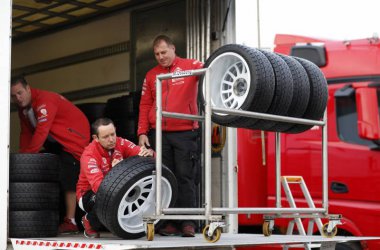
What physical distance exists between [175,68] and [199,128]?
807mm

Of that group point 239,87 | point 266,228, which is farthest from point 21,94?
point 266,228

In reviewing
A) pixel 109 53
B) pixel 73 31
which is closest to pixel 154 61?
pixel 109 53

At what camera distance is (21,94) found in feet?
23.5

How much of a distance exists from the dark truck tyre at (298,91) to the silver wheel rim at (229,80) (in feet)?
1.50

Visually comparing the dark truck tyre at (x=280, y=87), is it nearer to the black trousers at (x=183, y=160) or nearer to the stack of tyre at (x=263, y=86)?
the stack of tyre at (x=263, y=86)

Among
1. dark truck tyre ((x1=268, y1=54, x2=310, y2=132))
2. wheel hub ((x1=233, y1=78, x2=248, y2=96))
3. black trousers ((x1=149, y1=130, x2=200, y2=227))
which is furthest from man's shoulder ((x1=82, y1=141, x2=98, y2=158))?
dark truck tyre ((x1=268, y1=54, x2=310, y2=132))

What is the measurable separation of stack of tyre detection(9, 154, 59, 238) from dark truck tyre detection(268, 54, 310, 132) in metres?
1.92

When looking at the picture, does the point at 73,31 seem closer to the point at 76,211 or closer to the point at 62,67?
the point at 62,67

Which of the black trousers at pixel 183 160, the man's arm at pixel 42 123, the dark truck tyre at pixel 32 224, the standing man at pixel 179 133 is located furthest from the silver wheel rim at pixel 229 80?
the man's arm at pixel 42 123

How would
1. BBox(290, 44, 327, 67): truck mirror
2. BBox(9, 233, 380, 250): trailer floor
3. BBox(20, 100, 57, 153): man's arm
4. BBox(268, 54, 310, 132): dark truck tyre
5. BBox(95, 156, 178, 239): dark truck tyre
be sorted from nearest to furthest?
BBox(9, 233, 380, 250): trailer floor, BBox(95, 156, 178, 239): dark truck tyre, BBox(268, 54, 310, 132): dark truck tyre, BBox(20, 100, 57, 153): man's arm, BBox(290, 44, 327, 67): truck mirror

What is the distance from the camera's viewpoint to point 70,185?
24.9 ft

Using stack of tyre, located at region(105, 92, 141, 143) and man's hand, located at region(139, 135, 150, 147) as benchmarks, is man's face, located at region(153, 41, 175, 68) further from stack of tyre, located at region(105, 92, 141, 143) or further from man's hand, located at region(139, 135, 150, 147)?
stack of tyre, located at region(105, 92, 141, 143)

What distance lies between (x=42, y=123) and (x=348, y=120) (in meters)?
3.09

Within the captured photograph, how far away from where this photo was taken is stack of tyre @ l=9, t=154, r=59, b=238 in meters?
6.25
